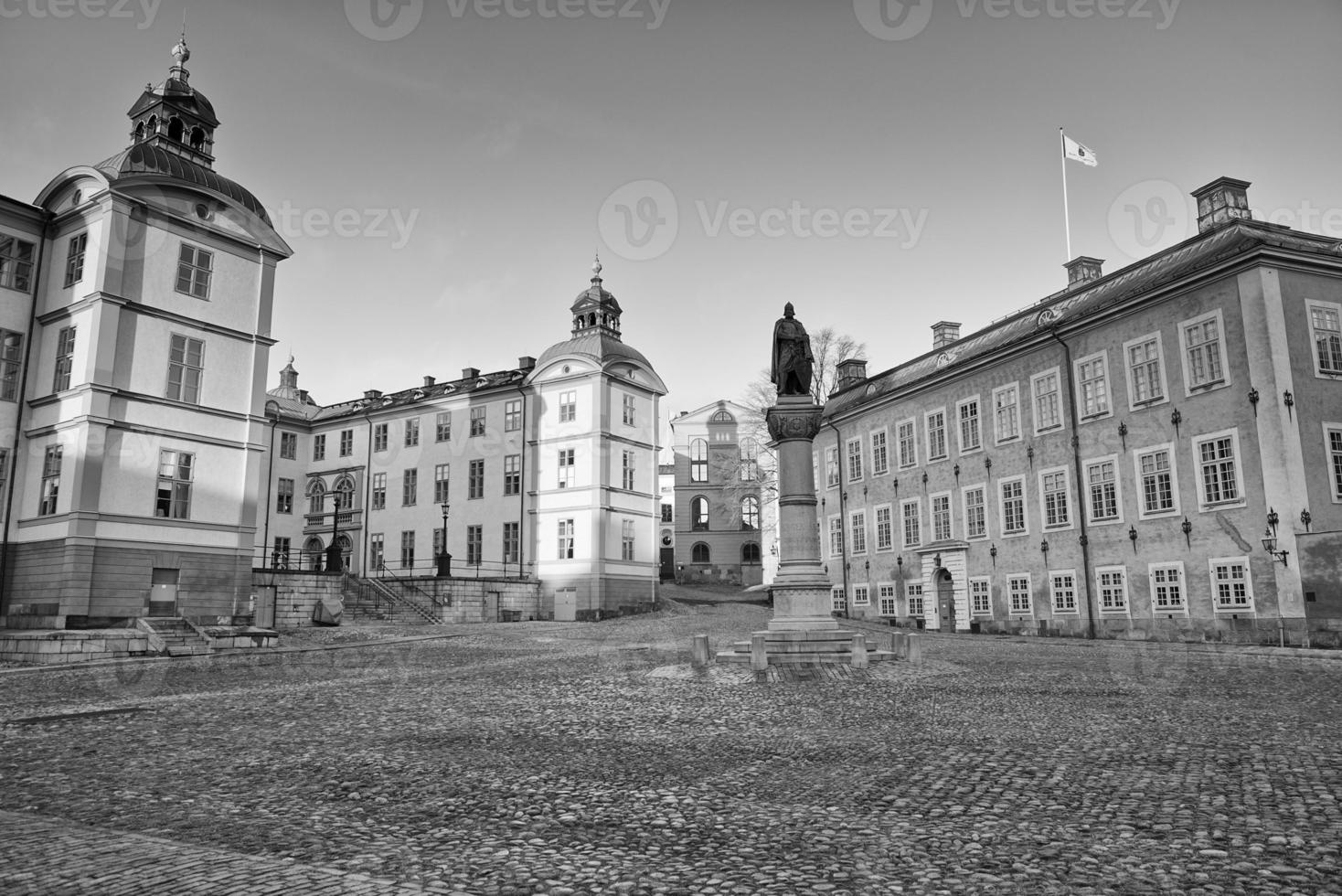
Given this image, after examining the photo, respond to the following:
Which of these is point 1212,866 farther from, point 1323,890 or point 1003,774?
point 1003,774

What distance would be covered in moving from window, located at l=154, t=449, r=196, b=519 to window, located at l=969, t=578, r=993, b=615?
1135 inches

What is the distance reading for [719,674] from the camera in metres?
16.7

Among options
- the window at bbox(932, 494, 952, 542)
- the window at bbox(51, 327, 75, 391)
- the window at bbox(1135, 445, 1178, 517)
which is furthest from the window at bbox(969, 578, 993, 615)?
the window at bbox(51, 327, 75, 391)

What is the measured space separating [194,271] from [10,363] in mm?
6029

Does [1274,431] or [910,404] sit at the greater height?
[910,404]

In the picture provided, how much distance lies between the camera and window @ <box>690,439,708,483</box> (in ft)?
268

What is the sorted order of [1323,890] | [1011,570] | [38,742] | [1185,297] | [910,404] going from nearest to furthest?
1. [1323,890]
2. [38,742]
3. [1185,297]
4. [1011,570]
5. [910,404]

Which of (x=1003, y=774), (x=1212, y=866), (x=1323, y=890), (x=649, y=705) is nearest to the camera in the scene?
(x=1323, y=890)

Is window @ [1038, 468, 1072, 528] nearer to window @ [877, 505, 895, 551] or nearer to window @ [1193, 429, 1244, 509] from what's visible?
window @ [1193, 429, 1244, 509]

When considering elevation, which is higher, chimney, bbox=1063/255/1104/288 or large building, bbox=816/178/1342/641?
chimney, bbox=1063/255/1104/288

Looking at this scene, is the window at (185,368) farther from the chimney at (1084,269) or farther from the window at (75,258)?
the chimney at (1084,269)

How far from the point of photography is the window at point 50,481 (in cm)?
2711

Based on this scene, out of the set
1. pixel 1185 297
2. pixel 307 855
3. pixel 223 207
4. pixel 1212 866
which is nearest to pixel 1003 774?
pixel 1212 866

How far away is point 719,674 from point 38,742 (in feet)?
34.1
